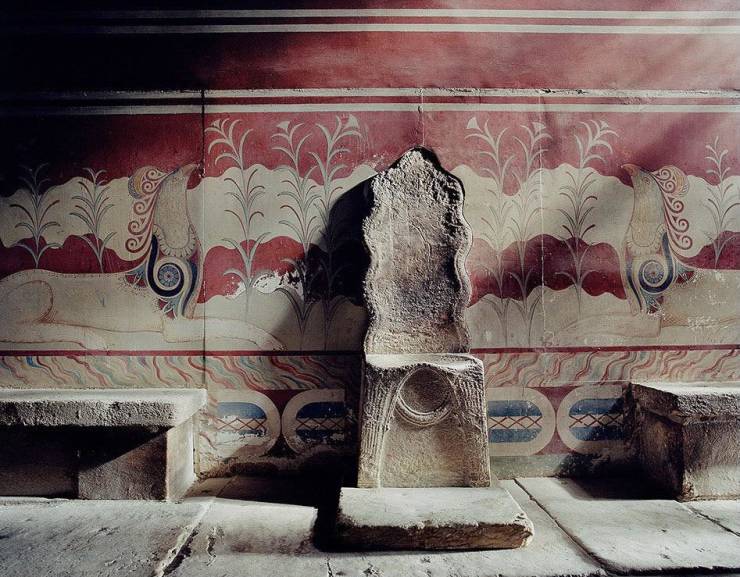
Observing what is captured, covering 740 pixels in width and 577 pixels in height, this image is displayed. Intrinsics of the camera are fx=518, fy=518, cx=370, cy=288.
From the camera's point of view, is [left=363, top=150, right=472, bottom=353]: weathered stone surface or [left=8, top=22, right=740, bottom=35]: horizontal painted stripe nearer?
[left=363, top=150, right=472, bottom=353]: weathered stone surface

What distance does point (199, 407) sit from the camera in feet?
7.41

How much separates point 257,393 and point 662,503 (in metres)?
1.71

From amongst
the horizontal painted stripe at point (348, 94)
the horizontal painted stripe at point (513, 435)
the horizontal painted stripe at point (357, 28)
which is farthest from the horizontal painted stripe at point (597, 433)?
the horizontal painted stripe at point (357, 28)

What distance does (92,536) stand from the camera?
171cm

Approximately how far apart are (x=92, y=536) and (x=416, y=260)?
5.15 feet

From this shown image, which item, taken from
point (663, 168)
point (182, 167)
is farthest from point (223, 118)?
point (663, 168)

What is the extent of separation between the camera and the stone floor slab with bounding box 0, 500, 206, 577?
5.00 feet

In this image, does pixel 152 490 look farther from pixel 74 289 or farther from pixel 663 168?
pixel 663 168

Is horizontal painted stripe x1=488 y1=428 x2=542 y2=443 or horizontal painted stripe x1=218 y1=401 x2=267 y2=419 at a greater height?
horizontal painted stripe x1=218 y1=401 x2=267 y2=419

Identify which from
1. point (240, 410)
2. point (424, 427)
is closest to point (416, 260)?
point (424, 427)

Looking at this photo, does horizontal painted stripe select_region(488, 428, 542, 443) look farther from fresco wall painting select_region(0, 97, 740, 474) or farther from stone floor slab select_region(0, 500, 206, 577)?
stone floor slab select_region(0, 500, 206, 577)

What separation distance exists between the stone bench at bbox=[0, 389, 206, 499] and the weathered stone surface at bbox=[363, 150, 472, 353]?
890 millimetres

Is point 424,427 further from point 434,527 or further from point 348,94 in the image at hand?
point 348,94

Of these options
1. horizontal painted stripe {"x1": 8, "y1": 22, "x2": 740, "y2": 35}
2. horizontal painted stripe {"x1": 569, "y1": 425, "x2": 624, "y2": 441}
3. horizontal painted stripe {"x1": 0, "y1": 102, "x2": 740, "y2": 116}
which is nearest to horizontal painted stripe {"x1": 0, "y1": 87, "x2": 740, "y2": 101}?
horizontal painted stripe {"x1": 0, "y1": 102, "x2": 740, "y2": 116}
